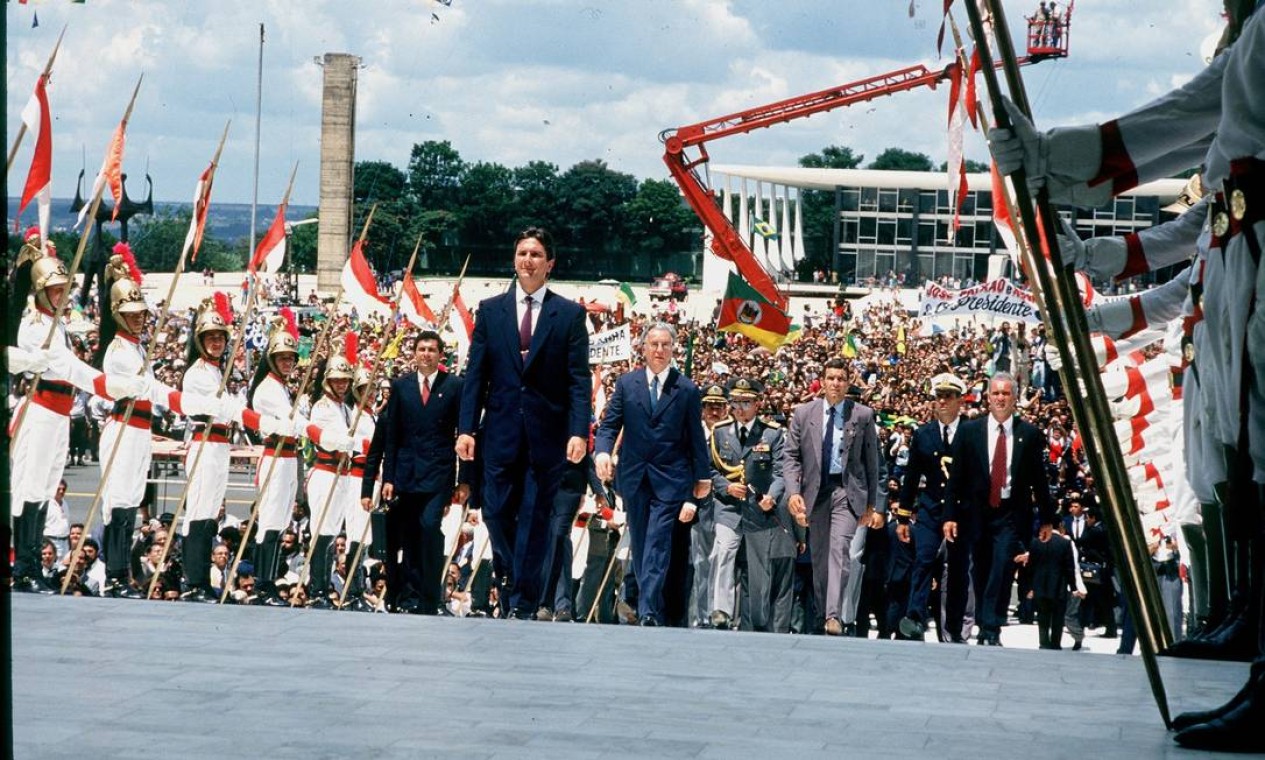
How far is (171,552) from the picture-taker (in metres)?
12.4

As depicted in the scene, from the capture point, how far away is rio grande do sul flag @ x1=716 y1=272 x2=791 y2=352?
68.7 ft

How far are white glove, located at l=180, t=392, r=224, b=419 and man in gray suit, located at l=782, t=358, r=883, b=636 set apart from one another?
3461 millimetres

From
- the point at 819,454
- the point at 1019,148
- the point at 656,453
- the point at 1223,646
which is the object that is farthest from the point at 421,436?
the point at 1019,148

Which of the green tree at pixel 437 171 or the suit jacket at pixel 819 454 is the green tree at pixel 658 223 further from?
the suit jacket at pixel 819 454

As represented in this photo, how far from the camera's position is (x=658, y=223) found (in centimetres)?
9962

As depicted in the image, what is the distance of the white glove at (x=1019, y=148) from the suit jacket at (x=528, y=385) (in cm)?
425

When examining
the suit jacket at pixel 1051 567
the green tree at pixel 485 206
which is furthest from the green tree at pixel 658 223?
the suit jacket at pixel 1051 567

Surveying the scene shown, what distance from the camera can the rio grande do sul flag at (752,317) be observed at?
20.9m

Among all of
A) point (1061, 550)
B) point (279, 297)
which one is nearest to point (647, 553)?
point (1061, 550)

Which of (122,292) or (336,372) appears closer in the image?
(122,292)

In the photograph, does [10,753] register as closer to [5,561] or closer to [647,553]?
[5,561]

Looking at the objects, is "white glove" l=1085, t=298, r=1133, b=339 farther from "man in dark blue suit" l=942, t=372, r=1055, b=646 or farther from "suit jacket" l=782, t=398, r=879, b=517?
"suit jacket" l=782, t=398, r=879, b=517

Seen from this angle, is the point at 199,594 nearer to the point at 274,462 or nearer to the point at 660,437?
the point at 274,462

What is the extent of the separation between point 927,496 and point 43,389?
4.85 m
